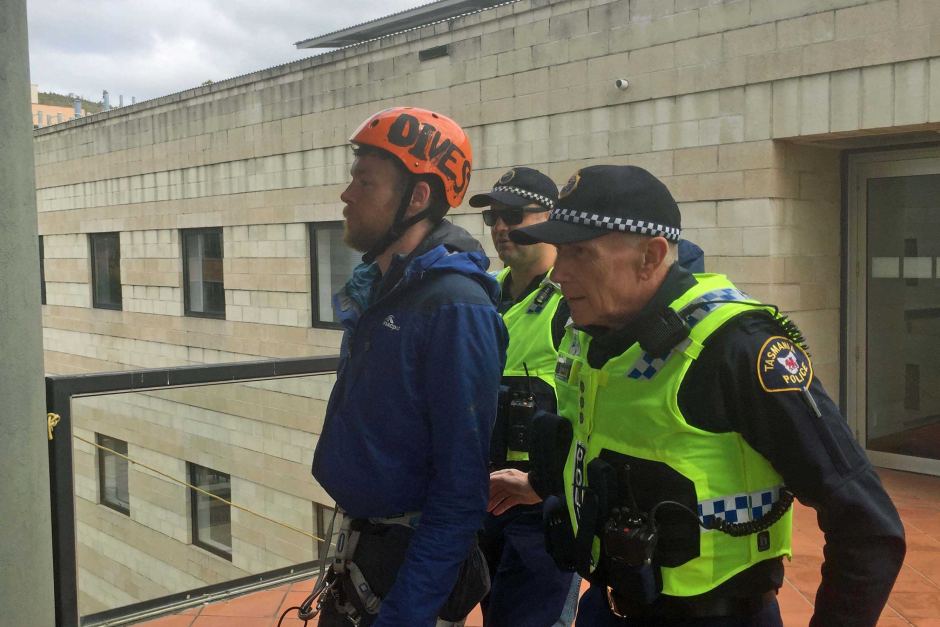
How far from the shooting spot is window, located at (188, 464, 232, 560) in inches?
292

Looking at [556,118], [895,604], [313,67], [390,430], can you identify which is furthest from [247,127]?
[390,430]

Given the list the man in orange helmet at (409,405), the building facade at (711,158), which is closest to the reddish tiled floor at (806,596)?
the building facade at (711,158)

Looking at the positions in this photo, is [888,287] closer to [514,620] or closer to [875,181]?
[875,181]

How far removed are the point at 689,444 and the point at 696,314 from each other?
0.27m

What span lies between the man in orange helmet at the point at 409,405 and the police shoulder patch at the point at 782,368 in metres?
0.67

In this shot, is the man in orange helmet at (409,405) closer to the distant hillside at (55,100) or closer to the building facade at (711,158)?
the building facade at (711,158)

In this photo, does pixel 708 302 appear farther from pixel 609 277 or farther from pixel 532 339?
pixel 532 339

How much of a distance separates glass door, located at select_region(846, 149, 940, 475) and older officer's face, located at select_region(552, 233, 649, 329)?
5.98 metres

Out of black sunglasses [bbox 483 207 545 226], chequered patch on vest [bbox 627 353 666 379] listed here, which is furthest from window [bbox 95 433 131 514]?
chequered patch on vest [bbox 627 353 666 379]

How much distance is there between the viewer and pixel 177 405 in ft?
18.3

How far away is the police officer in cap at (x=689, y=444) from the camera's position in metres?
1.73

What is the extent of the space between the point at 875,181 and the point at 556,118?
3.14 m

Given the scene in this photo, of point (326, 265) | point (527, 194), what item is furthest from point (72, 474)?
point (326, 265)

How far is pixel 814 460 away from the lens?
5.64ft
